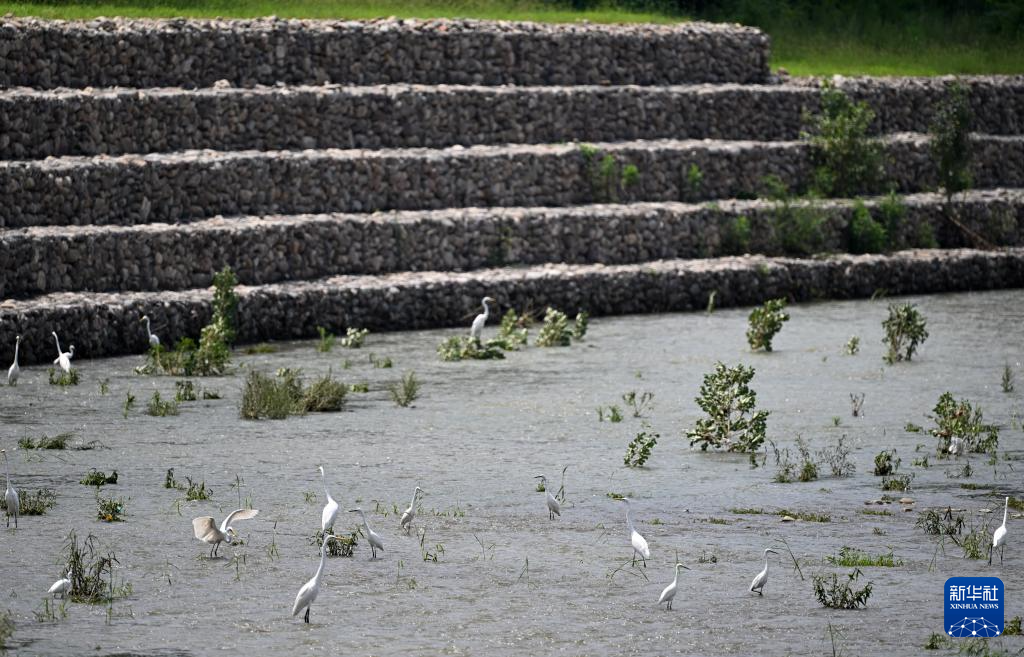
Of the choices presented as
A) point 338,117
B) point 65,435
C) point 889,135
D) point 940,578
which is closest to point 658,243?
point 338,117

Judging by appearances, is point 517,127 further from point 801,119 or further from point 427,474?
point 427,474

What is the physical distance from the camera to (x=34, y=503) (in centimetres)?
1220

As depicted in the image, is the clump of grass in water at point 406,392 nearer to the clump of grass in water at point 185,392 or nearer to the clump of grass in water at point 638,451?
the clump of grass in water at point 185,392

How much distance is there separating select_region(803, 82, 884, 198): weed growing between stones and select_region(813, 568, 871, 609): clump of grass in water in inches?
818

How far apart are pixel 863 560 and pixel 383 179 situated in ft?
53.2

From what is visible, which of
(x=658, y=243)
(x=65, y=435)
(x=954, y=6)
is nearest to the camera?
(x=65, y=435)

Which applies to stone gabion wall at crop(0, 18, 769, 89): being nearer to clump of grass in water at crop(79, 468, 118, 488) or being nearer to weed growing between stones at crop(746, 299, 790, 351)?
weed growing between stones at crop(746, 299, 790, 351)

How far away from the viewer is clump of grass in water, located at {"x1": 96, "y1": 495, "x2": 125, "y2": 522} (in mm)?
11906

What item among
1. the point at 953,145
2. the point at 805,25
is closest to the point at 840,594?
the point at 953,145

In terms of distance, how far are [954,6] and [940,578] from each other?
34646 millimetres

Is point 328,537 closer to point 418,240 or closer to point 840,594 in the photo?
point 840,594

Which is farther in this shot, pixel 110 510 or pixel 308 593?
pixel 110 510

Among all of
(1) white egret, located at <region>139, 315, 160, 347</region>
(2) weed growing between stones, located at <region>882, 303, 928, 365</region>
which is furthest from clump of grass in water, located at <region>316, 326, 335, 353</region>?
(2) weed growing between stones, located at <region>882, 303, 928, 365</region>

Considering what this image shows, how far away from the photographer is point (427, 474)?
13.8m
